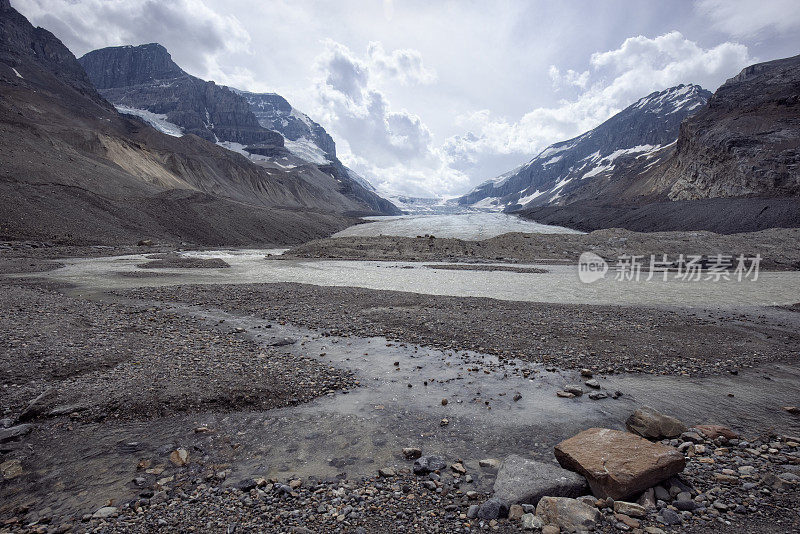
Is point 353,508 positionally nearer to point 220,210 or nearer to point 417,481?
point 417,481

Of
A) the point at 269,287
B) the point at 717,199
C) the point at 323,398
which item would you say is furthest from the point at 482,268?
the point at 717,199

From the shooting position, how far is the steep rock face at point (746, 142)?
273 feet

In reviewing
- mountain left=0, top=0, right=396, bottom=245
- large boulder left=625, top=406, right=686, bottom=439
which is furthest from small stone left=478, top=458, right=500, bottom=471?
mountain left=0, top=0, right=396, bottom=245

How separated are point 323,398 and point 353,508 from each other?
3785mm

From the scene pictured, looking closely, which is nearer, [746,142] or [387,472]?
[387,472]

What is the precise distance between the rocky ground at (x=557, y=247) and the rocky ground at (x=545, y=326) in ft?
105

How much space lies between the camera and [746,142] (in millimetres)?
92250

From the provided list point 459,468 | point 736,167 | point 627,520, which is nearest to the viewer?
point 627,520

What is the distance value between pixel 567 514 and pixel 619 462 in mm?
1300

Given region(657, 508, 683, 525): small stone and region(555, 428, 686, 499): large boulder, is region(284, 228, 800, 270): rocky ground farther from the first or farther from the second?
region(657, 508, 683, 525): small stone

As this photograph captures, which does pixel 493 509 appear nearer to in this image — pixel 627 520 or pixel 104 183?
pixel 627 520

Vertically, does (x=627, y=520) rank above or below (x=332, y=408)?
above

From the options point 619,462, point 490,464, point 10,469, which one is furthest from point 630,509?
point 10,469

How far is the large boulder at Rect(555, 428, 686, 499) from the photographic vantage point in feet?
16.6
